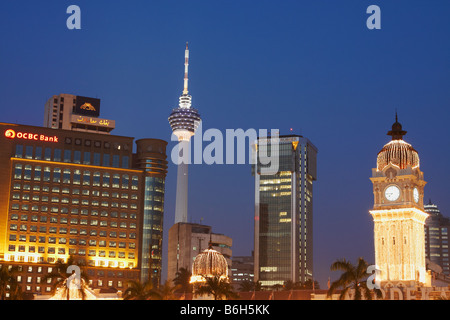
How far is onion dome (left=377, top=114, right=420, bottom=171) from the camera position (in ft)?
371

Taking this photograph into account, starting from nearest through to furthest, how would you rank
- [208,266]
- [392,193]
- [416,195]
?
[392,193] → [416,195] → [208,266]

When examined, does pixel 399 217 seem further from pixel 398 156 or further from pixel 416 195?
pixel 398 156

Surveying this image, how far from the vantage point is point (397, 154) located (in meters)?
113

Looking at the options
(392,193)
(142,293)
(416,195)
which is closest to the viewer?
(142,293)

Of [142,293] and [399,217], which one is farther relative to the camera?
[399,217]

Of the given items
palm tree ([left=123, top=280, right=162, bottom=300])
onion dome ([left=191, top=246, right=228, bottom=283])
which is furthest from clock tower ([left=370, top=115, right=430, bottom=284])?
palm tree ([left=123, top=280, right=162, bottom=300])

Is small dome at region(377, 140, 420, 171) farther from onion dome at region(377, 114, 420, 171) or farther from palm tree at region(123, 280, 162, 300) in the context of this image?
palm tree at region(123, 280, 162, 300)

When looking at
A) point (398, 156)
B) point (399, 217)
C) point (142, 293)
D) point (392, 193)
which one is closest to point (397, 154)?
point (398, 156)

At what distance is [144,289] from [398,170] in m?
40.8

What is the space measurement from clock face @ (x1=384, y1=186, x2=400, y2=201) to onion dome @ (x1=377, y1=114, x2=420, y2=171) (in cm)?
330

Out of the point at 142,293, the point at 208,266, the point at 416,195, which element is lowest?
the point at 142,293

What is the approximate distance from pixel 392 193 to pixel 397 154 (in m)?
5.92
